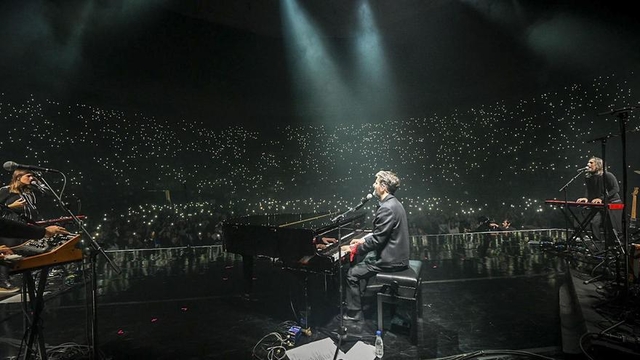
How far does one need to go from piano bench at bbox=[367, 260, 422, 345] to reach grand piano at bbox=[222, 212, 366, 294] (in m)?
0.52

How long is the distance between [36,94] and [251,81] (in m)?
6.40

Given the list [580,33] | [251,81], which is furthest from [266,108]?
[580,33]

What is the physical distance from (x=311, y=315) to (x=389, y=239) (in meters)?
1.31

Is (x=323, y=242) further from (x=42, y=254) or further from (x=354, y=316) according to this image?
(x=42, y=254)

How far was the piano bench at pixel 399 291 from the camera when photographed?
2854 millimetres

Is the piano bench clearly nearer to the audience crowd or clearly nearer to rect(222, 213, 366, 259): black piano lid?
rect(222, 213, 366, 259): black piano lid

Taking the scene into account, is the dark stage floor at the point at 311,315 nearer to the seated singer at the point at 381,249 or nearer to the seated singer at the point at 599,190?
the seated singer at the point at 381,249

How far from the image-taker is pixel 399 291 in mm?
2973

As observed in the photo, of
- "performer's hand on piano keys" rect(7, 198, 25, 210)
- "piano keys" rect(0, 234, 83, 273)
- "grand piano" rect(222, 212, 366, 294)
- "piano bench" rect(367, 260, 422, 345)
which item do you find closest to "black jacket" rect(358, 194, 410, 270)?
"piano bench" rect(367, 260, 422, 345)

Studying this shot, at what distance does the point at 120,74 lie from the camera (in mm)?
10109

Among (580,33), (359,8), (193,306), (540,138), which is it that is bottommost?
(193,306)

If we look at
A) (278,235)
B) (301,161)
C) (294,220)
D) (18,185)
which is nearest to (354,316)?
(278,235)

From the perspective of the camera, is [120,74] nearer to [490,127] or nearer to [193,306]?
[193,306]

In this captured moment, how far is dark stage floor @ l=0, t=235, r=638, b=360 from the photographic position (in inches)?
113
